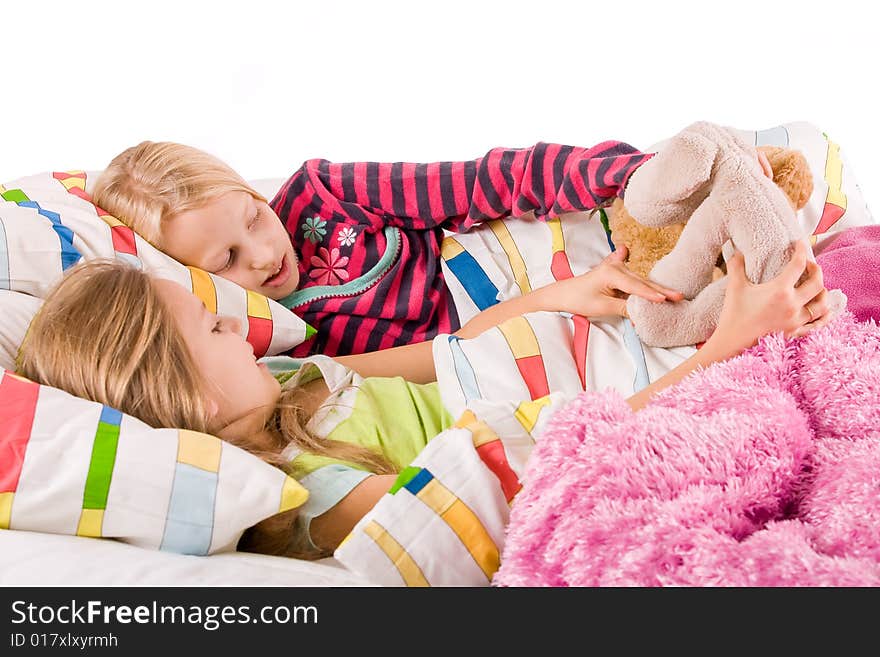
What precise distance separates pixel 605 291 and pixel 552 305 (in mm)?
95

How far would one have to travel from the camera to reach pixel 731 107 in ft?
8.01

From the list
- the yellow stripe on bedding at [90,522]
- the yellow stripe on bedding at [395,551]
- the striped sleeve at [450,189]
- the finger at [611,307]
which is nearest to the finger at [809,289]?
the finger at [611,307]

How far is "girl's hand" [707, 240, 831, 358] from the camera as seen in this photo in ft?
3.39

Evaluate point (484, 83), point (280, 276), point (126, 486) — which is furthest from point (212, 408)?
point (484, 83)

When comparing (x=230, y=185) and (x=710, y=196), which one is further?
(x=230, y=185)

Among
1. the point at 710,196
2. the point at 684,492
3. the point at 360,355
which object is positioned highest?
the point at 710,196

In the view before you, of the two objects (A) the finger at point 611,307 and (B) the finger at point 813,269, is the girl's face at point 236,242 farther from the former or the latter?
(B) the finger at point 813,269

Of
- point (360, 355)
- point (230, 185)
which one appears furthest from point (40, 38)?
point (360, 355)

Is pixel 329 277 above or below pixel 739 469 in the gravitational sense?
below

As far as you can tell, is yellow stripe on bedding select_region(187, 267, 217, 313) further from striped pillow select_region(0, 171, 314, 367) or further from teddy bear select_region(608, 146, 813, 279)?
teddy bear select_region(608, 146, 813, 279)

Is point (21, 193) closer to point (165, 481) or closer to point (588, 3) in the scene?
point (165, 481)

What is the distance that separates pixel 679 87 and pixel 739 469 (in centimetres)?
186

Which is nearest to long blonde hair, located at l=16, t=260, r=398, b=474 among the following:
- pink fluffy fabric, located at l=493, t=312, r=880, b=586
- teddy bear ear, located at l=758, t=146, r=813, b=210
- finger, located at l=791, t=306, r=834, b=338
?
pink fluffy fabric, located at l=493, t=312, r=880, b=586

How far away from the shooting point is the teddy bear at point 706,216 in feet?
3.45
